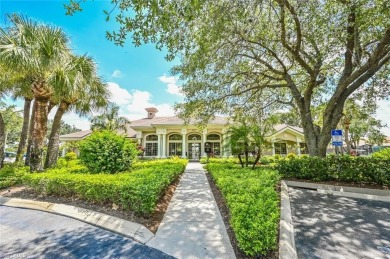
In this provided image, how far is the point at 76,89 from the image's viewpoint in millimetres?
8289

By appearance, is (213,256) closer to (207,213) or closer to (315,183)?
(207,213)

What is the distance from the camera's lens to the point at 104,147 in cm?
823

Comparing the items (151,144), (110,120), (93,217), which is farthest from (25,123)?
(151,144)

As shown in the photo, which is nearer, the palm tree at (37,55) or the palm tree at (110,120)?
the palm tree at (37,55)

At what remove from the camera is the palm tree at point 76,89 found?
816cm

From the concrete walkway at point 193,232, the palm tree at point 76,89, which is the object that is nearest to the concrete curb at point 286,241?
the concrete walkway at point 193,232

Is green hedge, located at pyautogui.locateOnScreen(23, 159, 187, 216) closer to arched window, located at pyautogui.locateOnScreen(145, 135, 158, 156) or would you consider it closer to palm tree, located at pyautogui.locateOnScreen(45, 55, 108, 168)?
palm tree, located at pyautogui.locateOnScreen(45, 55, 108, 168)

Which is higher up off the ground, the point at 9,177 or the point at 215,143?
the point at 215,143

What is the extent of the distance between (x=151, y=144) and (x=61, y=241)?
22.2 meters

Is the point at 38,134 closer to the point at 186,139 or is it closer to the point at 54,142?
the point at 54,142

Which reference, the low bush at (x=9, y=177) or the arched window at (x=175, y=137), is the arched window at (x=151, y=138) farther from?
the low bush at (x=9, y=177)

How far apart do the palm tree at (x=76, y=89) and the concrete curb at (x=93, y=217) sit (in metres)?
4.10

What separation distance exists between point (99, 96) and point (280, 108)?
40.2 ft

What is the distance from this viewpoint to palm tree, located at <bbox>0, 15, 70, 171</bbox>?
7.21 metres
